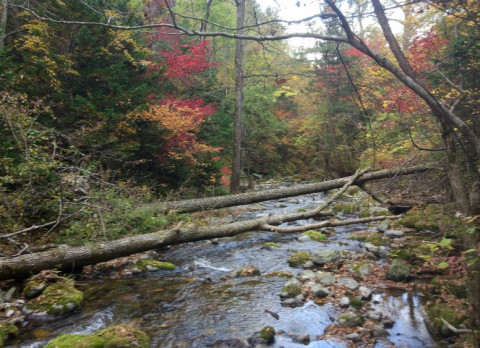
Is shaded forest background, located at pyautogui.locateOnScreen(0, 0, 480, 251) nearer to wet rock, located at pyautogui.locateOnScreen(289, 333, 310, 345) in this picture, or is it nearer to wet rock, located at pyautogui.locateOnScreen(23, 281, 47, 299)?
wet rock, located at pyautogui.locateOnScreen(23, 281, 47, 299)

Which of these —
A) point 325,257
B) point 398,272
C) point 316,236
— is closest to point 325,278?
point 325,257

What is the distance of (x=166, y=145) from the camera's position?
1183 cm

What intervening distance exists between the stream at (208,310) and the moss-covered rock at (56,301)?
0.16 m

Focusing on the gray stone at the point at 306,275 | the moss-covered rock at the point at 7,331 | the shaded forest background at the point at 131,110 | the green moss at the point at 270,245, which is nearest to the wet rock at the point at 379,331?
the gray stone at the point at 306,275

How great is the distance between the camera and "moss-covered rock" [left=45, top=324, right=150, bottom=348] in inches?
144

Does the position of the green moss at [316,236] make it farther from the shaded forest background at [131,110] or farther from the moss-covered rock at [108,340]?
the moss-covered rock at [108,340]

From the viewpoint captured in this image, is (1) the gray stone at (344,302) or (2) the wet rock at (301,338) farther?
(1) the gray stone at (344,302)

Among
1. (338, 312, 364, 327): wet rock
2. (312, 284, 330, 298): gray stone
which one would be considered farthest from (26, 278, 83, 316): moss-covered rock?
(338, 312, 364, 327): wet rock

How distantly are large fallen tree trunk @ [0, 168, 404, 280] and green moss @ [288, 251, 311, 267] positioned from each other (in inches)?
29.8

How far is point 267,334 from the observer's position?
4250 millimetres

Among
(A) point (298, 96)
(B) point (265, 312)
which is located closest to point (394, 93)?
(B) point (265, 312)

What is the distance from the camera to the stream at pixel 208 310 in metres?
4.32

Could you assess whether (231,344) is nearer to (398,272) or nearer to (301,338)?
(301,338)

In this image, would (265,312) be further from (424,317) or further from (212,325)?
(424,317)
